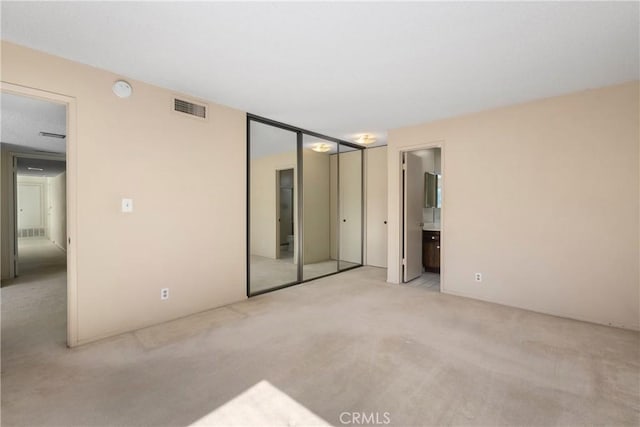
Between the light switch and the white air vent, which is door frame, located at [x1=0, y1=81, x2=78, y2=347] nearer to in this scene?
the light switch

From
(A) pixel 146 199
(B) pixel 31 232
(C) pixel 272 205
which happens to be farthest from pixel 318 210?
Result: (B) pixel 31 232

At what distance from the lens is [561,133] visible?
328cm

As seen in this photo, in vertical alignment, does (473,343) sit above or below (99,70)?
below

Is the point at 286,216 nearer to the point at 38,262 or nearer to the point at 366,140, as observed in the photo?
the point at 366,140

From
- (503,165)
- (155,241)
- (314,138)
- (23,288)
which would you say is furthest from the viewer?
(314,138)

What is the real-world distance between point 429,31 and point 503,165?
2323 millimetres

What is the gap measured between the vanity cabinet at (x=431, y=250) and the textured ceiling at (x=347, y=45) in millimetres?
2554

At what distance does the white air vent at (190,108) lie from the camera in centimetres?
316

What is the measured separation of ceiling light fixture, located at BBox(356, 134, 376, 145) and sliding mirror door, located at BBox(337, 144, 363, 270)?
458 mm

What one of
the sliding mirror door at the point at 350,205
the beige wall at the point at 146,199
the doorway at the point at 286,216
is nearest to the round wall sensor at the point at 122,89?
the beige wall at the point at 146,199

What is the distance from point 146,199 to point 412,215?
379 centimetres

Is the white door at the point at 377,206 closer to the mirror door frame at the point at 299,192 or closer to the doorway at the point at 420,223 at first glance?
the mirror door frame at the point at 299,192

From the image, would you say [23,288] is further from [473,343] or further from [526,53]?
[526,53]

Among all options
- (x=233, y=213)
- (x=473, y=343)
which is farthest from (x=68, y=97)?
(x=473, y=343)
